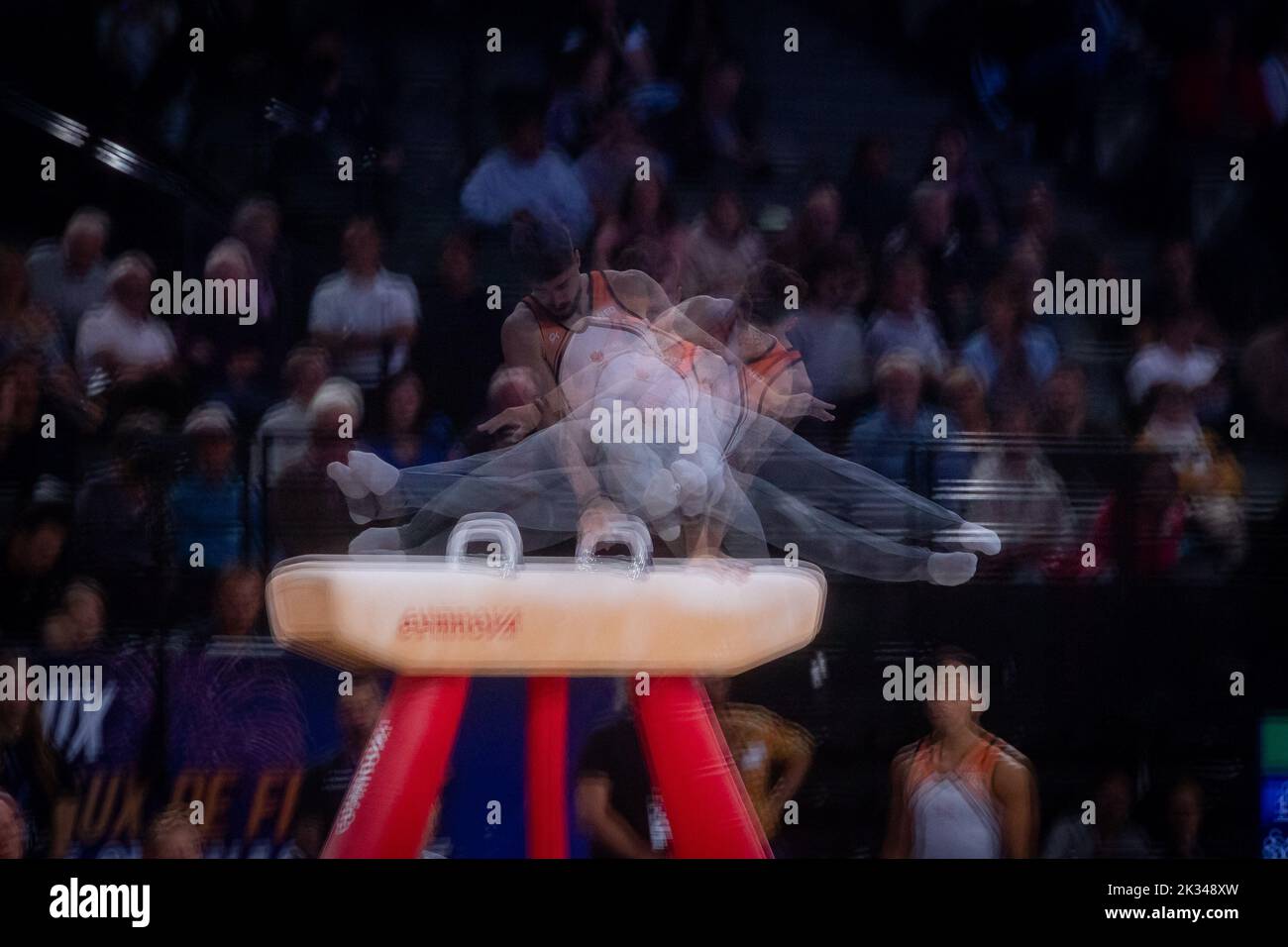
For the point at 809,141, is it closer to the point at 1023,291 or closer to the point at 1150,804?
the point at 1023,291

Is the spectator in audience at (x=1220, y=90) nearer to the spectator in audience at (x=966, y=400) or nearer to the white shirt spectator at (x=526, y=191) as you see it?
the spectator in audience at (x=966, y=400)

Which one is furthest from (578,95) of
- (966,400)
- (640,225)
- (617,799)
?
(617,799)

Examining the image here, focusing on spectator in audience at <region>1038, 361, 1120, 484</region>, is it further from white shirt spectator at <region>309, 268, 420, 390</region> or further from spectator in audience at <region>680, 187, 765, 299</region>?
white shirt spectator at <region>309, 268, 420, 390</region>

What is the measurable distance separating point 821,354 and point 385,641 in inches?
42.2

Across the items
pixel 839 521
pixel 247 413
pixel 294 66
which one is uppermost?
pixel 294 66

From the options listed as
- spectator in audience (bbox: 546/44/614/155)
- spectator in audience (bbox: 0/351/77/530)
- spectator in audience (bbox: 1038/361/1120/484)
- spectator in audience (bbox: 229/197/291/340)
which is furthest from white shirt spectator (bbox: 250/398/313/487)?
spectator in audience (bbox: 1038/361/1120/484)

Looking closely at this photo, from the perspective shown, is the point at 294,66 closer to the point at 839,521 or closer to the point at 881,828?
the point at 839,521

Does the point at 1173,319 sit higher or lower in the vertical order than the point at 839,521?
higher

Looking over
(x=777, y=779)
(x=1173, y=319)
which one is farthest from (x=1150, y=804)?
(x=1173, y=319)

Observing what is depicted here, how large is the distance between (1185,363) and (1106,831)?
100cm

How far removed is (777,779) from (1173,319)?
49.9 inches

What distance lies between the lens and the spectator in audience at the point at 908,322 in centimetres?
309

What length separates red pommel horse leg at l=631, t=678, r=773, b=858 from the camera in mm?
3053
